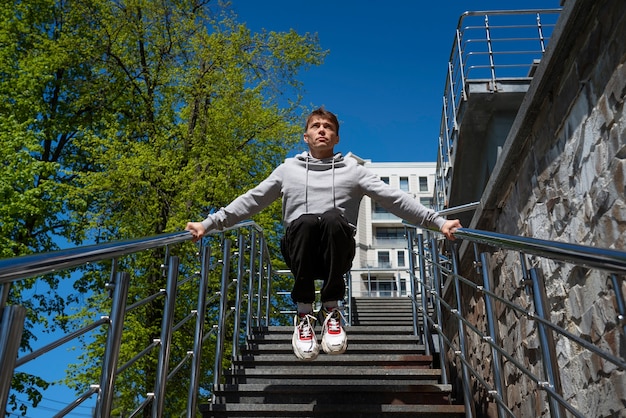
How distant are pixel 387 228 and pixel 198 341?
48983 mm

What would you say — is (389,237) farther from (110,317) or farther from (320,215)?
(110,317)

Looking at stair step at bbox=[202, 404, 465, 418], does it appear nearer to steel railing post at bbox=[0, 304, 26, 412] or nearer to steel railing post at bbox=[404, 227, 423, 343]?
steel railing post at bbox=[404, 227, 423, 343]

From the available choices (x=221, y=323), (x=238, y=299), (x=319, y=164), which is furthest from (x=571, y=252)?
(x=238, y=299)

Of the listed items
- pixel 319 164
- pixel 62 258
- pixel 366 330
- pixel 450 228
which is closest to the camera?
pixel 62 258

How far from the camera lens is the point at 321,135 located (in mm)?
3850

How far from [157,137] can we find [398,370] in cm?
902

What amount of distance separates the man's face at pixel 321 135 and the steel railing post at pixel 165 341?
1.29 m

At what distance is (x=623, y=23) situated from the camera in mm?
2578

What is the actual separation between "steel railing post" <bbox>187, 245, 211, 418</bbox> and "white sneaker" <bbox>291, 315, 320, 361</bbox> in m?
0.56

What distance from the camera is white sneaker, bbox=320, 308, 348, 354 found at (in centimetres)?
351

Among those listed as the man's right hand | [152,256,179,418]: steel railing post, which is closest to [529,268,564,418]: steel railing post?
[152,256,179,418]: steel railing post

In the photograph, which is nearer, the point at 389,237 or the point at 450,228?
the point at 450,228

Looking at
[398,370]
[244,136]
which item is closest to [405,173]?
[244,136]

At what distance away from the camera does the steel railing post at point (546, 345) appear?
2.19 m
